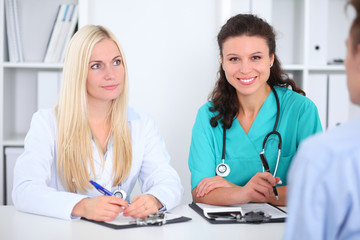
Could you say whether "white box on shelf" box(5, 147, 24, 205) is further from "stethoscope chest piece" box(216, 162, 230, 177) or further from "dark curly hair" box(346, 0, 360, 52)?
"dark curly hair" box(346, 0, 360, 52)

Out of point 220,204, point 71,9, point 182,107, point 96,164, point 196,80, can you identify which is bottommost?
point 220,204

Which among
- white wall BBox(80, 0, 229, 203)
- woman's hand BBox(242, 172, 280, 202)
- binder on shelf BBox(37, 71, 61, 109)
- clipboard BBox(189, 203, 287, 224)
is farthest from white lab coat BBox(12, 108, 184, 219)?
binder on shelf BBox(37, 71, 61, 109)

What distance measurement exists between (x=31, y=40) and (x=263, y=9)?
1406 millimetres

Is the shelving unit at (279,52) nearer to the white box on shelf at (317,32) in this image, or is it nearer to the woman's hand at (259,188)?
the white box on shelf at (317,32)

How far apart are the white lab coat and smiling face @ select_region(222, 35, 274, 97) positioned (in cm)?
41

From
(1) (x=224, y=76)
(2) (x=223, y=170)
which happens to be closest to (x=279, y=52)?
(1) (x=224, y=76)

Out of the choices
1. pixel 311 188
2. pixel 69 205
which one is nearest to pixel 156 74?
pixel 69 205

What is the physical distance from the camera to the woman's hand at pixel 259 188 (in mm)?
1486

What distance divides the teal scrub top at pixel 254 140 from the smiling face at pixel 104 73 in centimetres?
40

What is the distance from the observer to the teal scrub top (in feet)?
5.89

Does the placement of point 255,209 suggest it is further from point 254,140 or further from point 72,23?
point 72,23

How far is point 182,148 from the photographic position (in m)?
2.64

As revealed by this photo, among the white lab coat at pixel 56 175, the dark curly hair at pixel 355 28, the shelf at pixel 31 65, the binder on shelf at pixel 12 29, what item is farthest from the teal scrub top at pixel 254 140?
the binder on shelf at pixel 12 29

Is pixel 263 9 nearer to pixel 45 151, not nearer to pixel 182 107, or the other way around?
pixel 182 107
